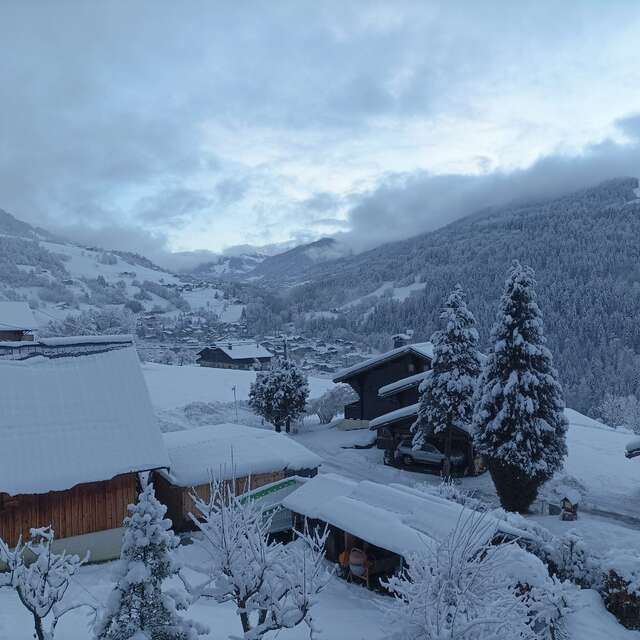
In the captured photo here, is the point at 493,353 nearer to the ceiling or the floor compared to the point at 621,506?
nearer to the ceiling

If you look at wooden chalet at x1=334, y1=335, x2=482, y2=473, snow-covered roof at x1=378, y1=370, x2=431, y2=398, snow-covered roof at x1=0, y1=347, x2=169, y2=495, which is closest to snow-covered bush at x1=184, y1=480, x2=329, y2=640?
snow-covered roof at x1=0, y1=347, x2=169, y2=495

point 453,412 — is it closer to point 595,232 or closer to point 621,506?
point 621,506

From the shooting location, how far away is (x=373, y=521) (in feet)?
50.0

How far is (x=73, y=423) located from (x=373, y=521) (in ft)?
32.3

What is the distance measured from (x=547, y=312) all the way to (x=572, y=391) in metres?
43.0

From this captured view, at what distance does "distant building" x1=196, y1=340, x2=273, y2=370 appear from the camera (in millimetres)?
90750

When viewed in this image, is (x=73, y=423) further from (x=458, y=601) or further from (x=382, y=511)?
(x=458, y=601)

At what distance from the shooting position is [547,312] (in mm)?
139500

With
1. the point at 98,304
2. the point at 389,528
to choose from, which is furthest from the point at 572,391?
the point at 98,304

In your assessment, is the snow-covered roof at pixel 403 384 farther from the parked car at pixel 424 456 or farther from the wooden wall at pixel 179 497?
the wooden wall at pixel 179 497

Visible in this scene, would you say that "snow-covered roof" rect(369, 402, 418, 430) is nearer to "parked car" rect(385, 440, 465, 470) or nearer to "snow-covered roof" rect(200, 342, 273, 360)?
"parked car" rect(385, 440, 465, 470)

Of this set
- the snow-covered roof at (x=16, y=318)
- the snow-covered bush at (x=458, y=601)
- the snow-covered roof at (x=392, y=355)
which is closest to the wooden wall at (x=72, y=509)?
the snow-covered bush at (x=458, y=601)

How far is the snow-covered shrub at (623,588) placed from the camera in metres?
14.1

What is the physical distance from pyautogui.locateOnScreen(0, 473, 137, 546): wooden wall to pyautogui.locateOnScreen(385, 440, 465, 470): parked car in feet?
60.9
